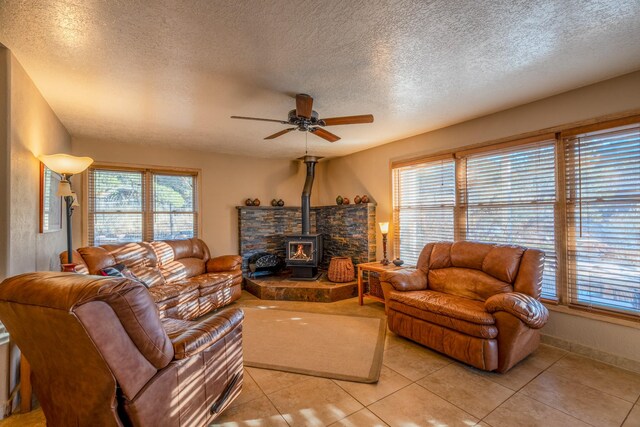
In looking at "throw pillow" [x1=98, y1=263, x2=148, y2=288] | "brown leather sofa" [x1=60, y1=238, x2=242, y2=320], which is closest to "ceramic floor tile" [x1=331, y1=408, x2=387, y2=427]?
"brown leather sofa" [x1=60, y1=238, x2=242, y2=320]

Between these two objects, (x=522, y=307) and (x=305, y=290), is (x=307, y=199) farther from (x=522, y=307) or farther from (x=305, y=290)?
(x=522, y=307)

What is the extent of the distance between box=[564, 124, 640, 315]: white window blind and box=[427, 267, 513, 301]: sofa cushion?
0.78 meters

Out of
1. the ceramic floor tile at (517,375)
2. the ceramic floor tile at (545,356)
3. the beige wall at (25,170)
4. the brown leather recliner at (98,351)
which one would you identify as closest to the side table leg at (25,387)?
the beige wall at (25,170)

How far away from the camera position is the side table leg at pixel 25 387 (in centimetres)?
209

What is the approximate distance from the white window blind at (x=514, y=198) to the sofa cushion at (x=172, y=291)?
3787mm

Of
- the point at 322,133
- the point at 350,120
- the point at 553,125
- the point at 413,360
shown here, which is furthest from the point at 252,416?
the point at 553,125

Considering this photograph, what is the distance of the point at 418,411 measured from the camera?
208 centimetres

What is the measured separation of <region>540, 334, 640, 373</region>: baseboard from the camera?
2.60 meters

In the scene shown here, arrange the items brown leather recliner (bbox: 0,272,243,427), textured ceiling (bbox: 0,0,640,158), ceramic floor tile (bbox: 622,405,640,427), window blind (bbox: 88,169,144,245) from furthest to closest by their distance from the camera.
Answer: window blind (bbox: 88,169,144,245) → ceramic floor tile (bbox: 622,405,640,427) → textured ceiling (bbox: 0,0,640,158) → brown leather recliner (bbox: 0,272,243,427)

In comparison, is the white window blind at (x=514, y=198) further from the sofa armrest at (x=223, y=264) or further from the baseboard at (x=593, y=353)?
the sofa armrest at (x=223, y=264)

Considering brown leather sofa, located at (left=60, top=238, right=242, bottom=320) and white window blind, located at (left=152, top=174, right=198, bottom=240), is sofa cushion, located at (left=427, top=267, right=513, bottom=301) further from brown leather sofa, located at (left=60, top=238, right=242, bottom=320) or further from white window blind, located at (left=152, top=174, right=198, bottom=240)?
white window blind, located at (left=152, top=174, right=198, bottom=240)

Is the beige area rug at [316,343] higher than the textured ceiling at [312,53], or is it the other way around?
the textured ceiling at [312,53]

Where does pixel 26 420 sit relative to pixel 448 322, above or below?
below

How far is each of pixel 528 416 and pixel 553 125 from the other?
281 cm
